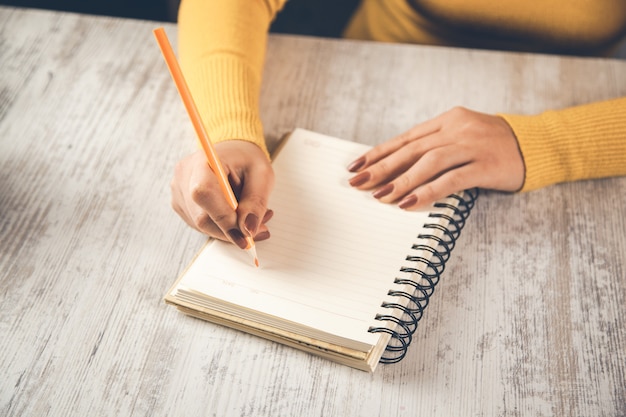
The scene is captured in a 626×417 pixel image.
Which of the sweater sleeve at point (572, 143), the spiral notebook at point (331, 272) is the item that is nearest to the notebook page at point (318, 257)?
the spiral notebook at point (331, 272)

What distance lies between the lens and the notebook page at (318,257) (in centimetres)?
60

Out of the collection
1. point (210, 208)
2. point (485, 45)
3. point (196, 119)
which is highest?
point (196, 119)

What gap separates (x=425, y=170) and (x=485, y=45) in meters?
0.47

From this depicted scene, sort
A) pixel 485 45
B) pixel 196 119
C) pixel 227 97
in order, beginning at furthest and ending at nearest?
pixel 485 45 < pixel 227 97 < pixel 196 119

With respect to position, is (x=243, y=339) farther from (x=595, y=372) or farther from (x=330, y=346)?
(x=595, y=372)

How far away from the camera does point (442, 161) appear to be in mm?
744

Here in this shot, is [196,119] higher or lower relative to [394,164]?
higher

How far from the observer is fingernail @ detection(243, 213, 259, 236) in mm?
637

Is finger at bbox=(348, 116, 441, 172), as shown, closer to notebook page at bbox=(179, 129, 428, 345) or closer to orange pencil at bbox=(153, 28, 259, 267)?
notebook page at bbox=(179, 129, 428, 345)

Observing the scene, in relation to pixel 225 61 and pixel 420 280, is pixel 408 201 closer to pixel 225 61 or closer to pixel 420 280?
pixel 420 280

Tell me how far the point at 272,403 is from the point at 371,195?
0.98 ft

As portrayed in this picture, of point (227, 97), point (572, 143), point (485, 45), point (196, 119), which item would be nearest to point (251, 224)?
point (196, 119)

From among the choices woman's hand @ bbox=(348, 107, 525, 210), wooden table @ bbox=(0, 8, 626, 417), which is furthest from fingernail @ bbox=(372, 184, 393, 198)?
wooden table @ bbox=(0, 8, 626, 417)

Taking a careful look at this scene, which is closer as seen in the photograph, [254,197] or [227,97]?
[254,197]
